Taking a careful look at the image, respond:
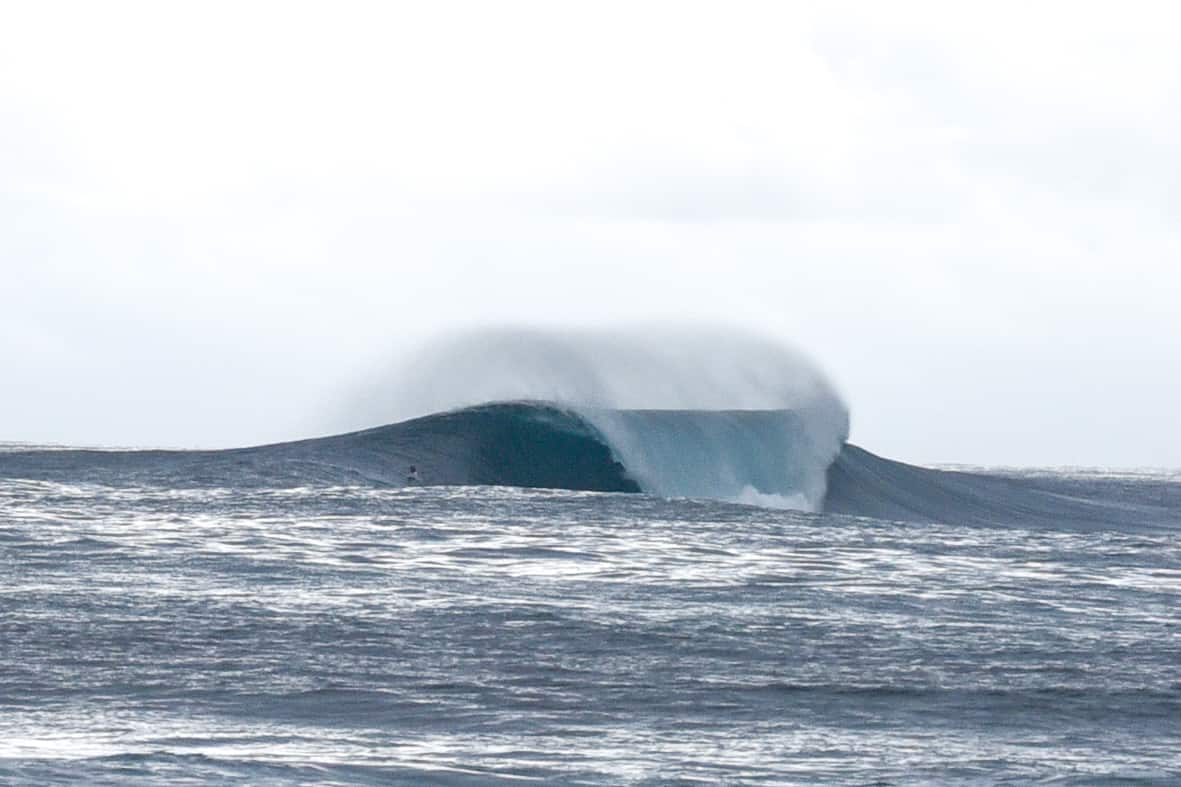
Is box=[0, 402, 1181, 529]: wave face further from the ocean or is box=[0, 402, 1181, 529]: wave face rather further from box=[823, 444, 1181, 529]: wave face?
the ocean

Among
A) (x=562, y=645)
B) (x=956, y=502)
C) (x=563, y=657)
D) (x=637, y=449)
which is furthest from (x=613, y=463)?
(x=563, y=657)

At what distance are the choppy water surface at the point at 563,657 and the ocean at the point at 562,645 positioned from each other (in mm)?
26

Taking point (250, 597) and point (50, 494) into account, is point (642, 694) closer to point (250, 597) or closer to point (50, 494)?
point (250, 597)

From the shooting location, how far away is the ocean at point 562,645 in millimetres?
6277

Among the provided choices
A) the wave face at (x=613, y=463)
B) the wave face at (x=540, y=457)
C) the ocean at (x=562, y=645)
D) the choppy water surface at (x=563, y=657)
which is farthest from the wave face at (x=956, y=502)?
the choppy water surface at (x=563, y=657)

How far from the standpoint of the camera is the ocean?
628cm

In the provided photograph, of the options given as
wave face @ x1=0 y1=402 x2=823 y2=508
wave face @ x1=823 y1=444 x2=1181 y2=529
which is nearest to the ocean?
wave face @ x1=0 y1=402 x2=823 y2=508

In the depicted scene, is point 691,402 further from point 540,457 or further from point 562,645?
point 562,645

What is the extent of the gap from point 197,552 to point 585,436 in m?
14.8

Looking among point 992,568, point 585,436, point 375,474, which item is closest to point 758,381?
point 585,436

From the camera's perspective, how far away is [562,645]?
882 cm

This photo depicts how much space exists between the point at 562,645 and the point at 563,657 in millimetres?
336

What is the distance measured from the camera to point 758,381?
33.2 metres

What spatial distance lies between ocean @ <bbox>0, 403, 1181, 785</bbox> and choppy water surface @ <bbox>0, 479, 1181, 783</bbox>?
26 mm
